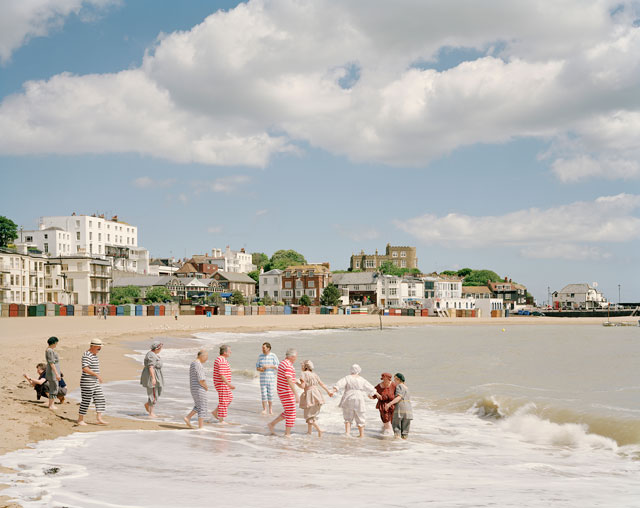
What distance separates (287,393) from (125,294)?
343 ft

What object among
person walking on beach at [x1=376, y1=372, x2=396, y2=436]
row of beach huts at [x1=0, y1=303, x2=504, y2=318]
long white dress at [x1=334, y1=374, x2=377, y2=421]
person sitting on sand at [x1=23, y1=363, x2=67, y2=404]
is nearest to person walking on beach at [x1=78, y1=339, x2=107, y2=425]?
person sitting on sand at [x1=23, y1=363, x2=67, y2=404]

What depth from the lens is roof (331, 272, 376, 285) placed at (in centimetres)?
13350

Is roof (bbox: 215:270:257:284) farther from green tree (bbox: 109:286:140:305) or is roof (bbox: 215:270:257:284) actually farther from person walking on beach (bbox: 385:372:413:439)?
person walking on beach (bbox: 385:372:413:439)

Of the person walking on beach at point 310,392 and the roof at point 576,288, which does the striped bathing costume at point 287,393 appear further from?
the roof at point 576,288

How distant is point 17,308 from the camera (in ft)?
224

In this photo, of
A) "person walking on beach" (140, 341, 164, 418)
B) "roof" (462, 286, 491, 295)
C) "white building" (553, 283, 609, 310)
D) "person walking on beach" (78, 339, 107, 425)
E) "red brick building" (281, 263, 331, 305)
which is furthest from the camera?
"white building" (553, 283, 609, 310)

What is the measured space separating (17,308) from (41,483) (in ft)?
223

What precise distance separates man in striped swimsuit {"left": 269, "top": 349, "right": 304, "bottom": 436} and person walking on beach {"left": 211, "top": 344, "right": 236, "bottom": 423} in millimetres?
1103

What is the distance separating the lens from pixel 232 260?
178 meters

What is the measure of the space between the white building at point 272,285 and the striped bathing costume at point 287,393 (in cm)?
11756

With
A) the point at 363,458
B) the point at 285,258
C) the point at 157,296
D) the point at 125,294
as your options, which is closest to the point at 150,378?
the point at 363,458

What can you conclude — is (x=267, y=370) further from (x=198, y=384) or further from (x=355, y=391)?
(x=355, y=391)

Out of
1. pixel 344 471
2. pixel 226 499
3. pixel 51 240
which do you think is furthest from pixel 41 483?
pixel 51 240

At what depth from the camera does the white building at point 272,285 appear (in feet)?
431
